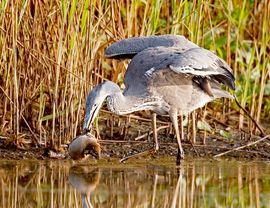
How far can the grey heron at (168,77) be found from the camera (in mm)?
7984

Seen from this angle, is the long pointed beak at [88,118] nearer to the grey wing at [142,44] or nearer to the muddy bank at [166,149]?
the muddy bank at [166,149]

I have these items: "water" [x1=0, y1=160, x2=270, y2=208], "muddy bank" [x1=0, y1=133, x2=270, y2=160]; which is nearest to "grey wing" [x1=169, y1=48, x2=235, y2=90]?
"muddy bank" [x1=0, y1=133, x2=270, y2=160]

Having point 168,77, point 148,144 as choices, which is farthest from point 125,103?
point 148,144

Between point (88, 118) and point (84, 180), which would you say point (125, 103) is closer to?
point (88, 118)

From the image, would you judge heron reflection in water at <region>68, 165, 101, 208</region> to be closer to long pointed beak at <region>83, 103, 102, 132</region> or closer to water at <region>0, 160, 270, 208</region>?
water at <region>0, 160, 270, 208</region>

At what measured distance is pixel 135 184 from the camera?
684cm

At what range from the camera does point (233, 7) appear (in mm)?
10172

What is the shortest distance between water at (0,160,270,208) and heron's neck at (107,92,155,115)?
473mm

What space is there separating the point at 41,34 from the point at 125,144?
4.30 ft

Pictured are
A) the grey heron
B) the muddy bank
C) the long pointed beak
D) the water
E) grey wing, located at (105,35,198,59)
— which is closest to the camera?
the water

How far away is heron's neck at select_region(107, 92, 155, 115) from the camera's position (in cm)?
785

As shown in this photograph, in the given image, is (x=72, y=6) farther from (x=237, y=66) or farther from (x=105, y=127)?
(x=237, y=66)

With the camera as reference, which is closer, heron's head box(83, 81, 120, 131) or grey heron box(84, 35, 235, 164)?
heron's head box(83, 81, 120, 131)

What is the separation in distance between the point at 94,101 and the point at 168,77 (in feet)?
4.08
